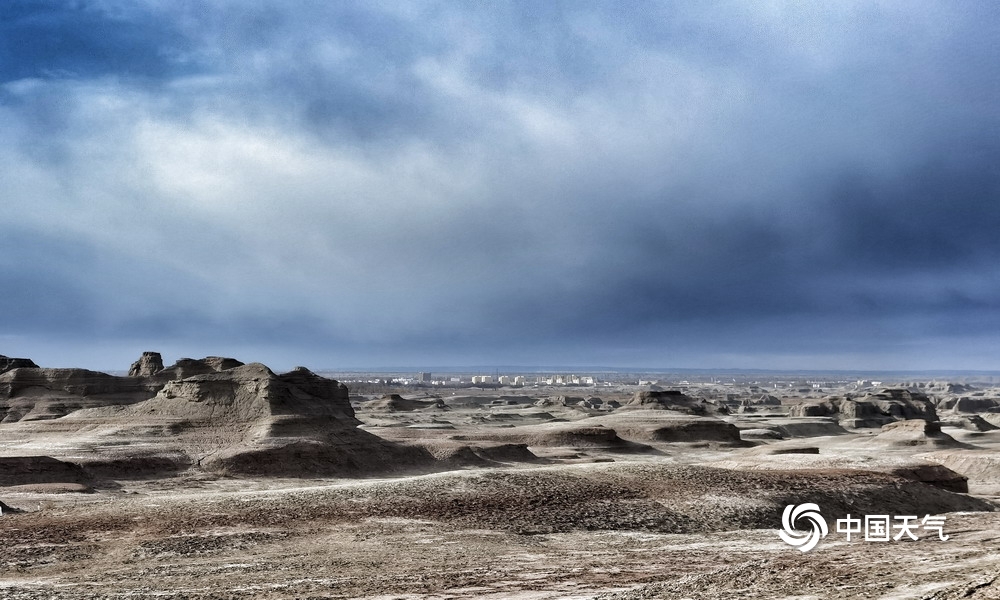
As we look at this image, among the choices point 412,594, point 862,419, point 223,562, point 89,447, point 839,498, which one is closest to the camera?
point 412,594

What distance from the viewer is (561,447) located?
6100 centimetres

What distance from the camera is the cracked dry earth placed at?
45.1 ft

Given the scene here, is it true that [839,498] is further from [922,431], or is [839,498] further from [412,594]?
[922,431]

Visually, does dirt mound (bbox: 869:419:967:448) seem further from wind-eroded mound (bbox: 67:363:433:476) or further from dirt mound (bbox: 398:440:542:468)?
wind-eroded mound (bbox: 67:363:433:476)

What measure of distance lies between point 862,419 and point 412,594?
96.0 metres

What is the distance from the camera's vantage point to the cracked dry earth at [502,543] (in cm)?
1376

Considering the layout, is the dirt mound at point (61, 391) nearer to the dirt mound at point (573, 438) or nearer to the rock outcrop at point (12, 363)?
the rock outcrop at point (12, 363)

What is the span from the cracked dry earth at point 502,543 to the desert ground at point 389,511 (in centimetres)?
8

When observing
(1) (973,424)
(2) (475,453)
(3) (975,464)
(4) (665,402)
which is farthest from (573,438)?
(1) (973,424)

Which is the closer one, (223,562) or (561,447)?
(223,562)

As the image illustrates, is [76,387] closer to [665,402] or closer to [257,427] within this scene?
[257,427]

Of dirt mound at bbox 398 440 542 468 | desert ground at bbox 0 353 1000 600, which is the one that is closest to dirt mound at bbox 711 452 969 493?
desert ground at bbox 0 353 1000 600

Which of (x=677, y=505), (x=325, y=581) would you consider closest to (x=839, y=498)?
(x=677, y=505)

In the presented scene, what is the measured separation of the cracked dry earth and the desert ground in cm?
8
